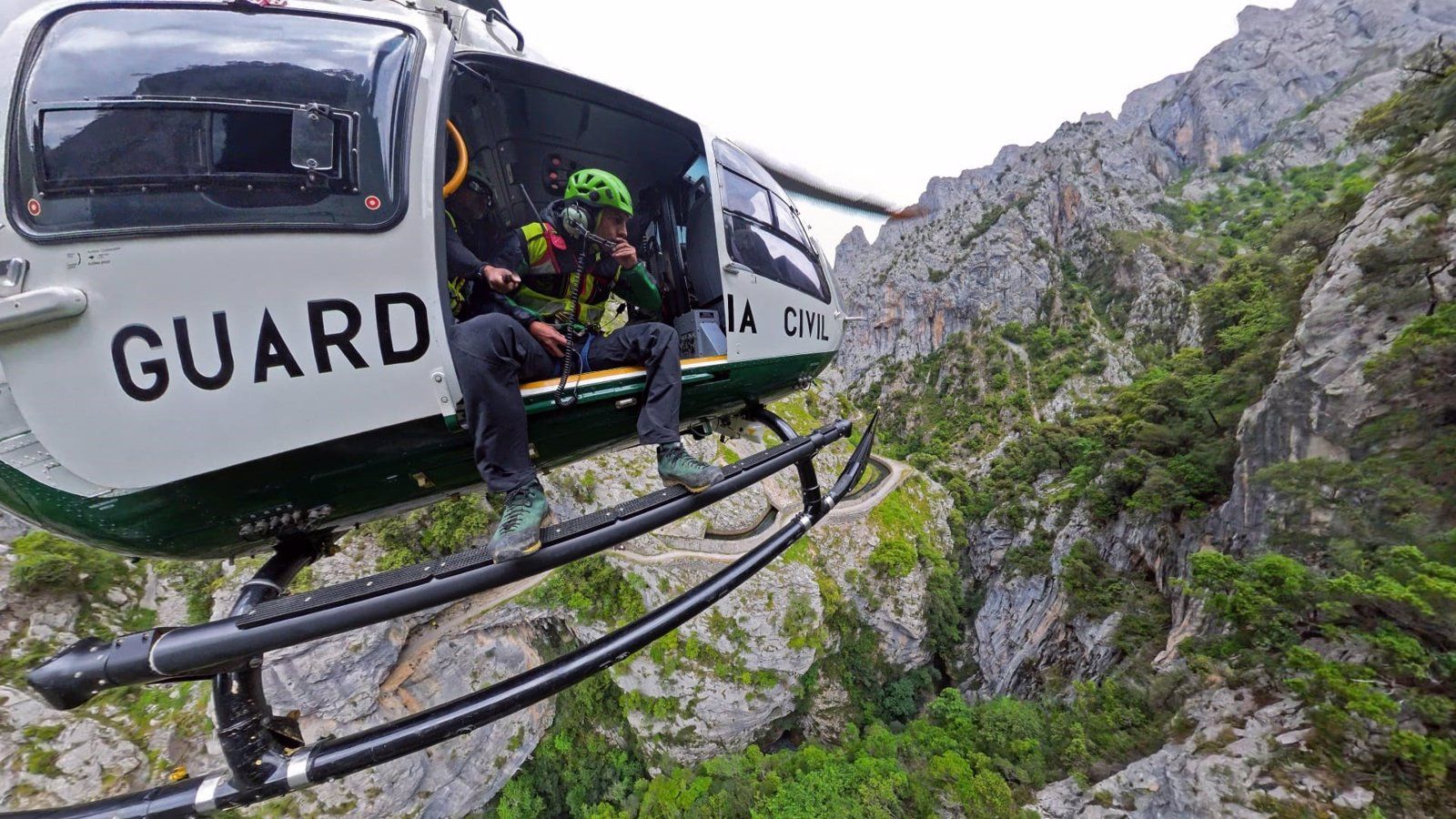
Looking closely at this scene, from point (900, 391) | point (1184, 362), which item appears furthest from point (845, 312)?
point (900, 391)

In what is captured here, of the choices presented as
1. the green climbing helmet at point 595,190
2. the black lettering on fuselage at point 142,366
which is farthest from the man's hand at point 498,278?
the black lettering on fuselage at point 142,366

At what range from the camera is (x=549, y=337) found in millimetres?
2227

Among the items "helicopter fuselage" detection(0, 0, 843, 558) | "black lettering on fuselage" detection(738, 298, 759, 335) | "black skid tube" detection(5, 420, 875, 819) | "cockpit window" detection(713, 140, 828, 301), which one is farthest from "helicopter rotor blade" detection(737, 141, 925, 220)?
"black skid tube" detection(5, 420, 875, 819)

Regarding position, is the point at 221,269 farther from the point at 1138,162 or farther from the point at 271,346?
the point at 1138,162

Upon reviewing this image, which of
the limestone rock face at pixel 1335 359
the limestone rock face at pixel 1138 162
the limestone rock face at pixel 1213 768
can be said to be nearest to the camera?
the limestone rock face at pixel 1213 768

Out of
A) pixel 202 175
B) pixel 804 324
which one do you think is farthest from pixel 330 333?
pixel 804 324

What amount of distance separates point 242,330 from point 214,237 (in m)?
0.31

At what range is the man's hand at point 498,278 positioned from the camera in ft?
6.75

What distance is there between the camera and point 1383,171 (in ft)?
39.6

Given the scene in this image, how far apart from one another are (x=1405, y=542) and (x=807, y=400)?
59.0 ft

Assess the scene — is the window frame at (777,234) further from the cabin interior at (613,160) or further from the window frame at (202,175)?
the window frame at (202,175)

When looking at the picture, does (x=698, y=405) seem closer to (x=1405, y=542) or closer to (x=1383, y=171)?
(x=1405, y=542)

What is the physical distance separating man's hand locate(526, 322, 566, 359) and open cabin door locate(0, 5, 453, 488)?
43cm

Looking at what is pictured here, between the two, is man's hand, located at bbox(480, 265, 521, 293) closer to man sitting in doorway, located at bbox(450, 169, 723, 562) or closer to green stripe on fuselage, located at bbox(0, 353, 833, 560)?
→ man sitting in doorway, located at bbox(450, 169, 723, 562)
